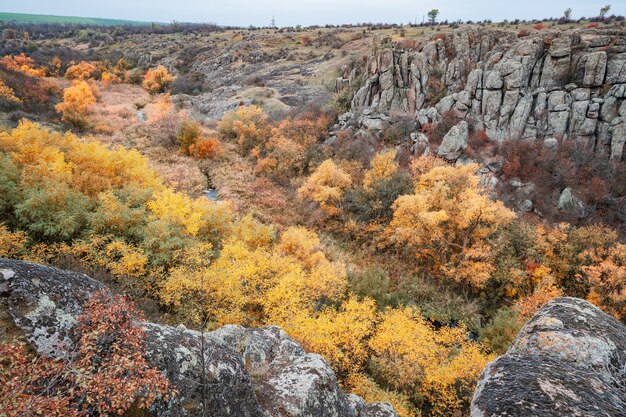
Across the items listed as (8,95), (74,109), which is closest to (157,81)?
(74,109)

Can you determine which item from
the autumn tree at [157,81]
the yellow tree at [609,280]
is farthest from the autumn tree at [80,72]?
the yellow tree at [609,280]

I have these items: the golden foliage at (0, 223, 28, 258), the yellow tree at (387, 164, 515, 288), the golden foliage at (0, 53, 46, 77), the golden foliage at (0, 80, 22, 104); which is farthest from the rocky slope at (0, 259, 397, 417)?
the golden foliage at (0, 53, 46, 77)

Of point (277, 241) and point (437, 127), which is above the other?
point (437, 127)

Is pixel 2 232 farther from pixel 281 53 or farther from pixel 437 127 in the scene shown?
pixel 281 53

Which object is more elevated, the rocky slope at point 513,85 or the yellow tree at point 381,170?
the rocky slope at point 513,85

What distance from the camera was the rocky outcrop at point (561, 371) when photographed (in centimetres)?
708

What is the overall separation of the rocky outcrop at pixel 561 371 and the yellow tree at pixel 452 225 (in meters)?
19.0

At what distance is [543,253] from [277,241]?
24.6 metres

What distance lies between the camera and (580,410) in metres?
6.90

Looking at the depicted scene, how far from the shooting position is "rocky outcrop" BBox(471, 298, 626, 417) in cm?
708

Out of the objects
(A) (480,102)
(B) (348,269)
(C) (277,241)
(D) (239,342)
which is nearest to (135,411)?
(D) (239,342)

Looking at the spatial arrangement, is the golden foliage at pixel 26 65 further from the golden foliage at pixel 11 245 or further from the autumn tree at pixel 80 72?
the golden foliage at pixel 11 245

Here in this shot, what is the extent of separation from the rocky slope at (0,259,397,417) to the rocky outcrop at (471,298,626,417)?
4724mm

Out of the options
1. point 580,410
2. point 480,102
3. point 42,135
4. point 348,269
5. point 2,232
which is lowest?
point 348,269
